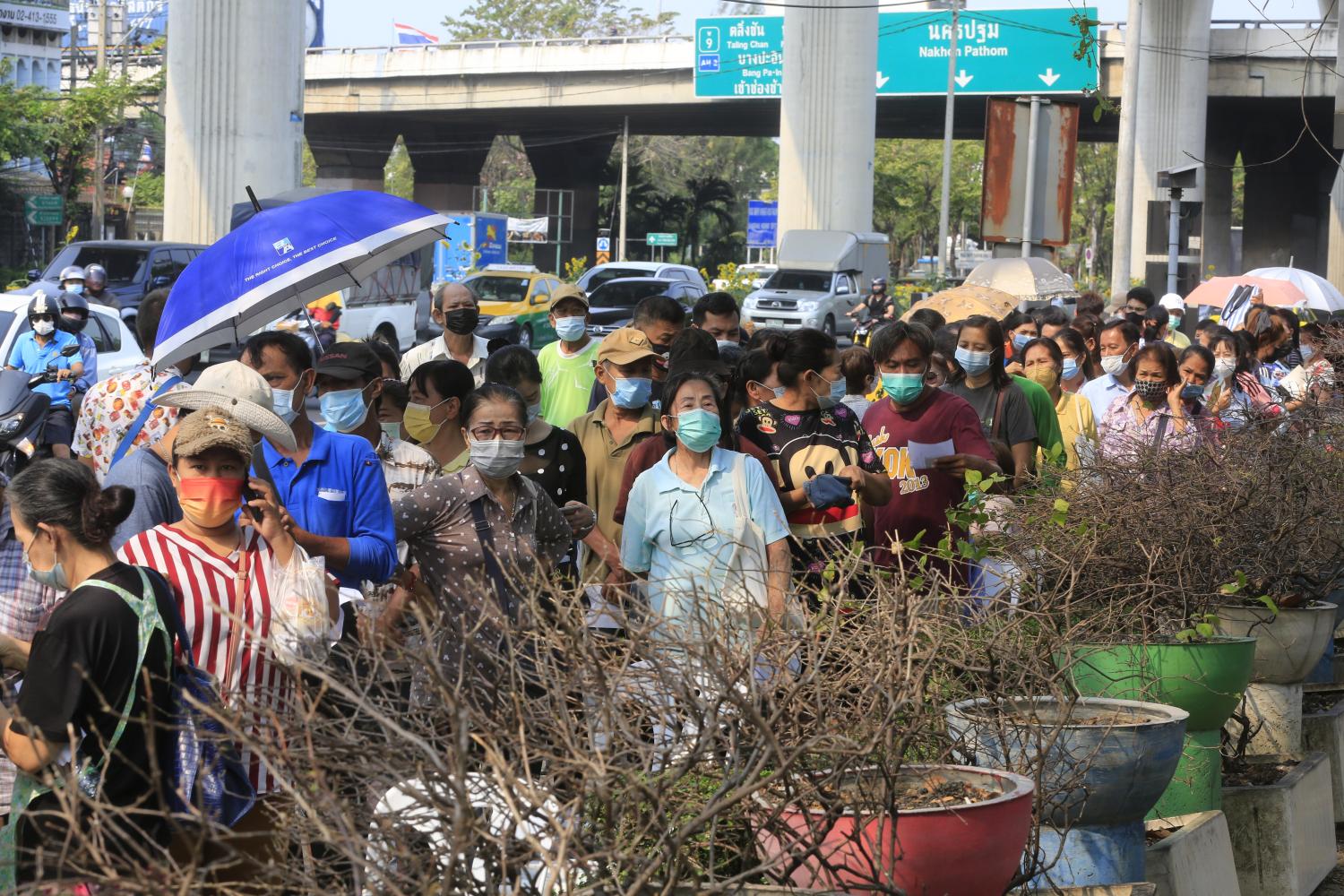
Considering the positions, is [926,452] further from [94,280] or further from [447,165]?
[447,165]

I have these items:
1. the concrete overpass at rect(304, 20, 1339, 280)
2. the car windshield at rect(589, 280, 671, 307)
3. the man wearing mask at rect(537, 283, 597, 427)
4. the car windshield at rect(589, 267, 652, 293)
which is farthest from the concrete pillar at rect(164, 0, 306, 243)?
the concrete overpass at rect(304, 20, 1339, 280)

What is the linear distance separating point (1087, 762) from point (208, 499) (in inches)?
90.6

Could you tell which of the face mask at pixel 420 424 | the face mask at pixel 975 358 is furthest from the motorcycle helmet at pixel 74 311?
the face mask at pixel 975 358

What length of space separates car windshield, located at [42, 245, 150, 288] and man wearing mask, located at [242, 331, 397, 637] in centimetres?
1908

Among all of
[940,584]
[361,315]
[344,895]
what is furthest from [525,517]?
[361,315]

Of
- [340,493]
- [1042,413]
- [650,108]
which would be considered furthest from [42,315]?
[650,108]

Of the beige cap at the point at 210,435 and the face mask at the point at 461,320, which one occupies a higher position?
the face mask at the point at 461,320

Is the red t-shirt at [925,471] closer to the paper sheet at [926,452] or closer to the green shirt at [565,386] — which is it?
the paper sheet at [926,452]

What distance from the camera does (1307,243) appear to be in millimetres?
64500

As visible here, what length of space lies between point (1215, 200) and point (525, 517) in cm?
5902

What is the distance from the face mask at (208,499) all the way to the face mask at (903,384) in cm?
347

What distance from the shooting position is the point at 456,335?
9547mm

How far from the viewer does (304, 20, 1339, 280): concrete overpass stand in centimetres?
5238

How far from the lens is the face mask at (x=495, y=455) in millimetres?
5441
